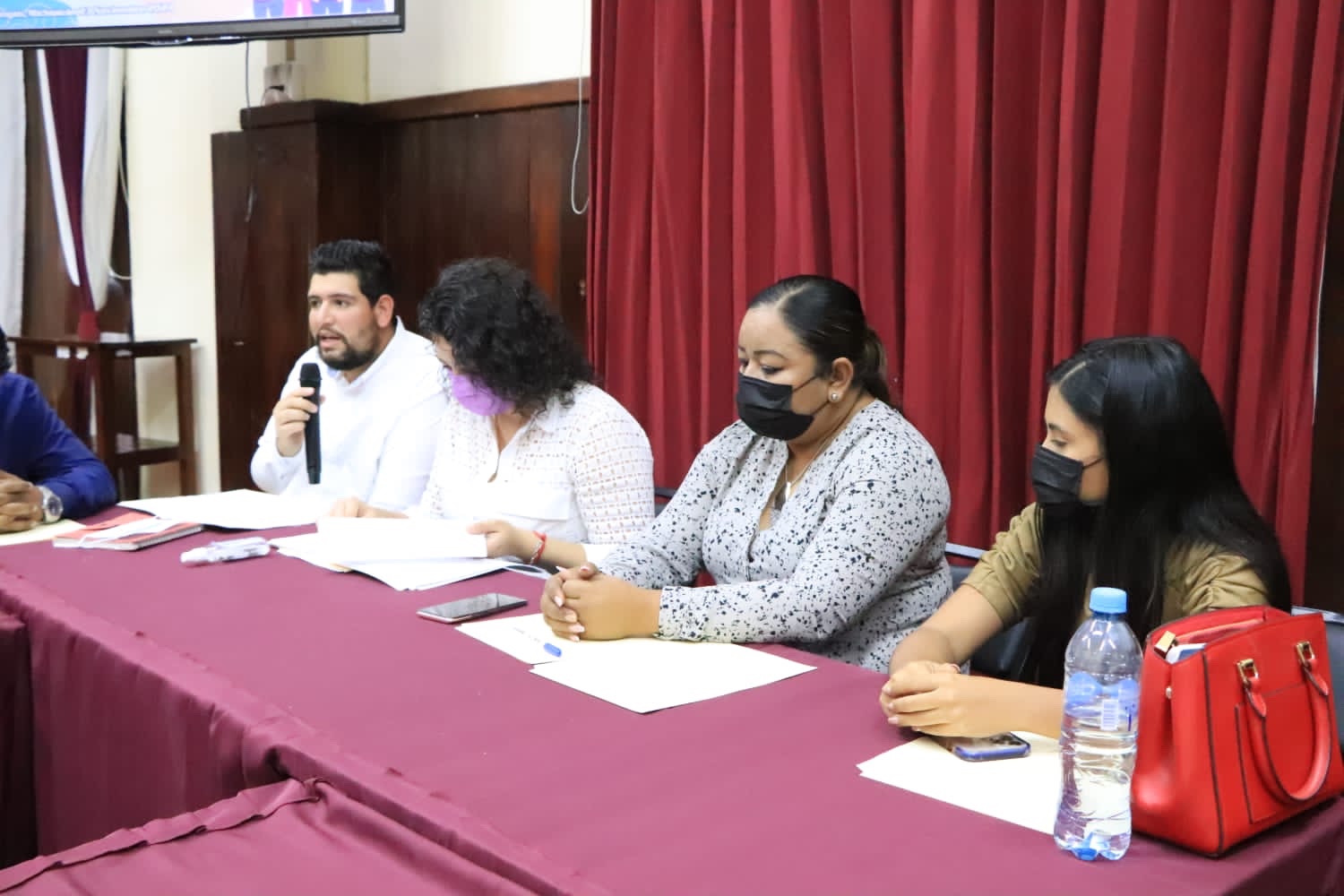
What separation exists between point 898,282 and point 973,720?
160 cm

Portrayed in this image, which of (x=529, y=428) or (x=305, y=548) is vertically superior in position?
(x=529, y=428)

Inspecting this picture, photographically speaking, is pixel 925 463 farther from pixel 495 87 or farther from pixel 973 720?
pixel 495 87

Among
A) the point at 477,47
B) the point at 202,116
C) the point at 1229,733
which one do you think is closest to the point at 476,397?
the point at 1229,733

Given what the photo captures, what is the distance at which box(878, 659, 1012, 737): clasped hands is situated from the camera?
49.9 inches

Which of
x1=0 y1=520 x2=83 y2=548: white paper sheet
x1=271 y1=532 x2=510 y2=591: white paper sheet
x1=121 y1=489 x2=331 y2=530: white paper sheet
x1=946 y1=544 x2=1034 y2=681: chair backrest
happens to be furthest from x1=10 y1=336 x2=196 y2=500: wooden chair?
x1=946 y1=544 x2=1034 y2=681: chair backrest

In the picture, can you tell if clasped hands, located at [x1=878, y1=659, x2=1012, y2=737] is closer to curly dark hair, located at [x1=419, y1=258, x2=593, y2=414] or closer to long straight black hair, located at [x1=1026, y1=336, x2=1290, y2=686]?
long straight black hair, located at [x1=1026, y1=336, x2=1290, y2=686]

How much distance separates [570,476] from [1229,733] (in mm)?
1561

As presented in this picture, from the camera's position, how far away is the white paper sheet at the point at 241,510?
244 centimetres

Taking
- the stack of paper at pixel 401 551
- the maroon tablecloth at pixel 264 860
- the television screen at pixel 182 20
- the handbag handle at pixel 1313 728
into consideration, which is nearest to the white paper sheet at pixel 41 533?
the stack of paper at pixel 401 551

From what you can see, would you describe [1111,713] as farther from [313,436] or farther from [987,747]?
[313,436]

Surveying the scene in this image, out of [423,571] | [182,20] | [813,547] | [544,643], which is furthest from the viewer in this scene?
[182,20]

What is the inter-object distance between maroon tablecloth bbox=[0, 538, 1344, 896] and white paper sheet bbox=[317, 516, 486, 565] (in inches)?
7.9

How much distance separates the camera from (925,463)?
1.83 meters

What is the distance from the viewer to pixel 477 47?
396 centimetres
